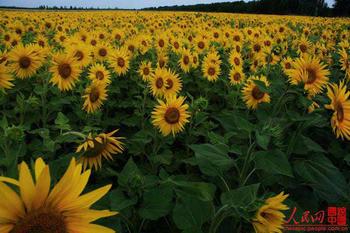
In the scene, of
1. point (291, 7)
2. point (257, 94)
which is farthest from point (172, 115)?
point (291, 7)

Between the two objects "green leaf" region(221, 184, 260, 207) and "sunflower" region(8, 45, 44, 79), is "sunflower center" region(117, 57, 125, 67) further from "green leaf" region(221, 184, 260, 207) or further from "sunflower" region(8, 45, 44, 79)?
"green leaf" region(221, 184, 260, 207)

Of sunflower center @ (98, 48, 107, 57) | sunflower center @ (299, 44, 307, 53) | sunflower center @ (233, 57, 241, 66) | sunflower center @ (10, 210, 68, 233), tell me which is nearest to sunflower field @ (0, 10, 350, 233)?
sunflower center @ (10, 210, 68, 233)

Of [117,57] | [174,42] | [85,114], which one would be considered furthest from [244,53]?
[85,114]

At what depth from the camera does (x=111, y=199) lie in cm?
165

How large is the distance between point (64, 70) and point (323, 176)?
293cm

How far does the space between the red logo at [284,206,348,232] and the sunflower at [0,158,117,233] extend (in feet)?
4.12

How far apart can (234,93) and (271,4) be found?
5261 cm

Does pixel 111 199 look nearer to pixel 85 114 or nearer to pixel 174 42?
pixel 85 114

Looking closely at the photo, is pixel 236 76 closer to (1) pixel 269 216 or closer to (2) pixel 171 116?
(2) pixel 171 116

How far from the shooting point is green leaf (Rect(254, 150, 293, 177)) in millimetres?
1744

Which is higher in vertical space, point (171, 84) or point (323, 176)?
point (171, 84)

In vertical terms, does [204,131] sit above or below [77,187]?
below

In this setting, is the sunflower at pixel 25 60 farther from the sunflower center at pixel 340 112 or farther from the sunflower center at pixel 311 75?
the sunflower center at pixel 340 112

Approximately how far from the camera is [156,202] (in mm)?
1712
